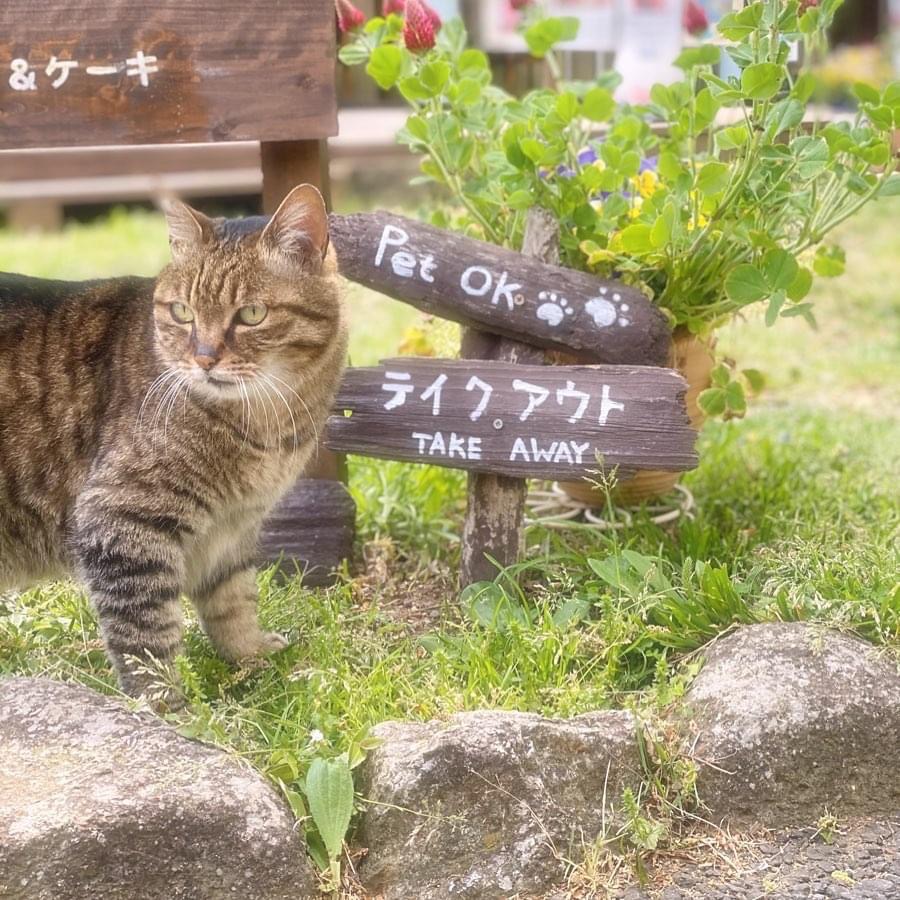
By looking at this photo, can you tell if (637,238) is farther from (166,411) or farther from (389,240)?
(166,411)

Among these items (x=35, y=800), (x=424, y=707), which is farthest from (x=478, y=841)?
(x=35, y=800)

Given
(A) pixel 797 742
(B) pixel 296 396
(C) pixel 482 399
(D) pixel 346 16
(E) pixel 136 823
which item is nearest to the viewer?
(E) pixel 136 823

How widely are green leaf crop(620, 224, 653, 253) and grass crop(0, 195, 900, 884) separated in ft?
2.29

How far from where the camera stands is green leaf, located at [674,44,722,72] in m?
3.12

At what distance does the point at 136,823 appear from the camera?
212 centimetres

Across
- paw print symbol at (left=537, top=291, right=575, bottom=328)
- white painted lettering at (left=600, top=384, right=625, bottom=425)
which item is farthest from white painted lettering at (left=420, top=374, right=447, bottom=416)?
white painted lettering at (left=600, top=384, right=625, bottom=425)

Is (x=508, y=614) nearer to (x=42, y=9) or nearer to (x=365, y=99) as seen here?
(x=42, y=9)

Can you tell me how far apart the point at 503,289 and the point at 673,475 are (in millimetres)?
857

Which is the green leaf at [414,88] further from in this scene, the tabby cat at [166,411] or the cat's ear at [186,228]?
the cat's ear at [186,228]

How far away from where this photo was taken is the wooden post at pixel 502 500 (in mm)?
3053

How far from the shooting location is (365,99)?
10.1 metres

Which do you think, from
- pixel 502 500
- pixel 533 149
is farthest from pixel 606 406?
pixel 533 149

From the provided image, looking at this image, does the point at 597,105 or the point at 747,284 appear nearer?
the point at 747,284

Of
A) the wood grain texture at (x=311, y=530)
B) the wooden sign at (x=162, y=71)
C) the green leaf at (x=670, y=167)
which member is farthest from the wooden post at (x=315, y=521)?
the green leaf at (x=670, y=167)
